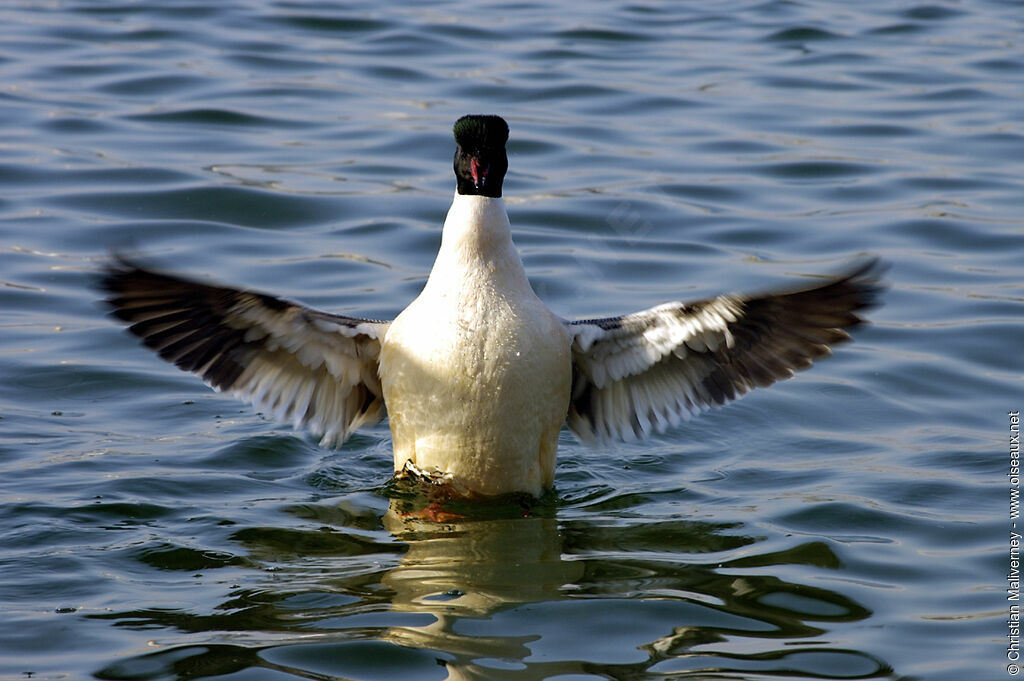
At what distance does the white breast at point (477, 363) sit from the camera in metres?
6.84

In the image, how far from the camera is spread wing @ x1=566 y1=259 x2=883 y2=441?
6664 mm

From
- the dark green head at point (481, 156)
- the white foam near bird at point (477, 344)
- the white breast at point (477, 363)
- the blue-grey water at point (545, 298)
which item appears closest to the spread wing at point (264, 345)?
the white foam near bird at point (477, 344)

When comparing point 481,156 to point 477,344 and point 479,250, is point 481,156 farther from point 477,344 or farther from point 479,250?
point 477,344

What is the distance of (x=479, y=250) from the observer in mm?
6930

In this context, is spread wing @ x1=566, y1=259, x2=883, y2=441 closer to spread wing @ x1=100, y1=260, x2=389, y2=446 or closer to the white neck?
the white neck

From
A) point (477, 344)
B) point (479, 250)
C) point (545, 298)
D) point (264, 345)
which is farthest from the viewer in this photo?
point (545, 298)

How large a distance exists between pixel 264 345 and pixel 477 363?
1120 mm

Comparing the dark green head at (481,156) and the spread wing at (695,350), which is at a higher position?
the dark green head at (481,156)

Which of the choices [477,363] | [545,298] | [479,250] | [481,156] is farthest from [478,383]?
[545,298]

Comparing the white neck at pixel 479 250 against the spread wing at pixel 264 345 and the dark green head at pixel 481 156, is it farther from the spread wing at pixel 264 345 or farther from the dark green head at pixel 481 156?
the spread wing at pixel 264 345

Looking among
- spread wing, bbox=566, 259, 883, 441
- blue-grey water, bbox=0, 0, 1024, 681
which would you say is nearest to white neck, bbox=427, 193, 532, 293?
spread wing, bbox=566, 259, 883, 441

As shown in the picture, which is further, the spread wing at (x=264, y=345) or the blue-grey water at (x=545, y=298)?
the spread wing at (x=264, y=345)

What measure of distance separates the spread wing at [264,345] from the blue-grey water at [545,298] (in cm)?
48

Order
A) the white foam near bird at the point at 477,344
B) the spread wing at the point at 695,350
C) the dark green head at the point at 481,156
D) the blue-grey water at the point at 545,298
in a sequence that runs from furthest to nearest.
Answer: the dark green head at the point at 481,156
the white foam near bird at the point at 477,344
the spread wing at the point at 695,350
the blue-grey water at the point at 545,298
